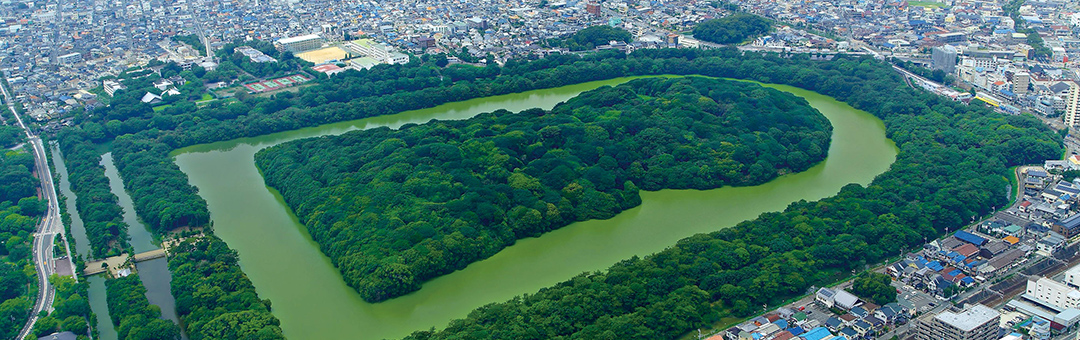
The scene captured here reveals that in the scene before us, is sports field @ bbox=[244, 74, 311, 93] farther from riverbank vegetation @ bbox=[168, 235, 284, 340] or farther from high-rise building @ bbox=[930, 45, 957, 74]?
high-rise building @ bbox=[930, 45, 957, 74]

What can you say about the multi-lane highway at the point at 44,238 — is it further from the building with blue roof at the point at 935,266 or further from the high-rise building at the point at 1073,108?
the high-rise building at the point at 1073,108

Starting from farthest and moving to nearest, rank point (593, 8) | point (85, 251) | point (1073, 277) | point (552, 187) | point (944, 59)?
point (593, 8)
point (944, 59)
point (552, 187)
point (85, 251)
point (1073, 277)

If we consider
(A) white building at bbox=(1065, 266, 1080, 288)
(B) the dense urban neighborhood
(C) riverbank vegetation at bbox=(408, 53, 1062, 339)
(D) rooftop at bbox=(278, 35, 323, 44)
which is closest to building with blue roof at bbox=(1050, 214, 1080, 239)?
(B) the dense urban neighborhood

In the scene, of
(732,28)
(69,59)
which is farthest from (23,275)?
(732,28)

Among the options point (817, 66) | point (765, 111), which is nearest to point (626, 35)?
point (817, 66)

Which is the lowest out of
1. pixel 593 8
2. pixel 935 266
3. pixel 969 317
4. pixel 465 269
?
pixel 465 269

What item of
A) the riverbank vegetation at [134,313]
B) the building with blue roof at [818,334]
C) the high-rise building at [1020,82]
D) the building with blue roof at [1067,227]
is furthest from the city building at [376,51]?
the building with blue roof at [1067,227]

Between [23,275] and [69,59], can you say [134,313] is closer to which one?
[23,275]

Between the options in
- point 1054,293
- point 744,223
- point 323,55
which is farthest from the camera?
point 323,55
